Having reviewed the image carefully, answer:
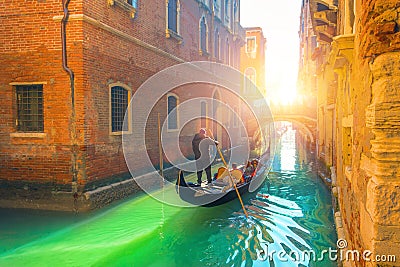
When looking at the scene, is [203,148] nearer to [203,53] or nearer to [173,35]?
[173,35]

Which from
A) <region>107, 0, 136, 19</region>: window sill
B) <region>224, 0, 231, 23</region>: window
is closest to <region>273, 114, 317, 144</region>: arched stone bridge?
<region>224, 0, 231, 23</region>: window

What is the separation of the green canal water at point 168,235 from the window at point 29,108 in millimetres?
1719

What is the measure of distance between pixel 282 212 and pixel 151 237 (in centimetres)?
293

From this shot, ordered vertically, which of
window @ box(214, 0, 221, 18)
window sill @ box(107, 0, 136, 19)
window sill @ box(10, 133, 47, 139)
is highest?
window @ box(214, 0, 221, 18)

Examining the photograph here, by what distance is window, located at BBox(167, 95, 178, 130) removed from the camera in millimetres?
10266

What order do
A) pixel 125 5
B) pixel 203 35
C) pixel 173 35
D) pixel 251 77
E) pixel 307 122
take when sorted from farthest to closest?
pixel 251 77
pixel 307 122
pixel 203 35
pixel 173 35
pixel 125 5

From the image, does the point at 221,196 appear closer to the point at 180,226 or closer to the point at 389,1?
the point at 180,226

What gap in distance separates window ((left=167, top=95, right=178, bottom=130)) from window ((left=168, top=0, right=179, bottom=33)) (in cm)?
220

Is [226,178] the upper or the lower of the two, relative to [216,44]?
lower

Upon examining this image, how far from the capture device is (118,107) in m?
7.62

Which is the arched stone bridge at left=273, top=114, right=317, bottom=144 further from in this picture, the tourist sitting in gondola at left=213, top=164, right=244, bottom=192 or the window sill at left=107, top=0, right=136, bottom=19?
the window sill at left=107, top=0, right=136, bottom=19

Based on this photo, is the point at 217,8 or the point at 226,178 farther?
the point at 217,8

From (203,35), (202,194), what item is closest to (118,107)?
(202,194)

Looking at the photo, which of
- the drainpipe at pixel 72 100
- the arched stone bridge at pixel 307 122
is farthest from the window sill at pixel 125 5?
the arched stone bridge at pixel 307 122
